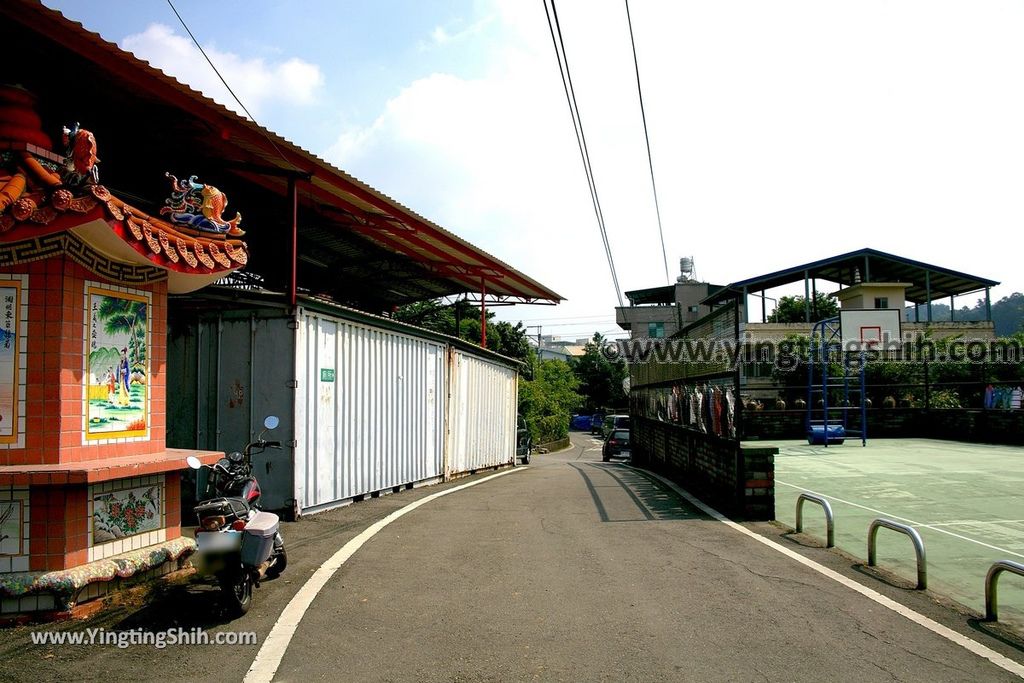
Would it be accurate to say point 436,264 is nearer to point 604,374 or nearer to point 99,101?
point 99,101

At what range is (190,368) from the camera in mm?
9703

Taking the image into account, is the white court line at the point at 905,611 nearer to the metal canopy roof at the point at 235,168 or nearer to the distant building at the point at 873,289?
the metal canopy roof at the point at 235,168

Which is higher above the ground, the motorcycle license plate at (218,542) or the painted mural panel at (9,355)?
the painted mural panel at (9,355)

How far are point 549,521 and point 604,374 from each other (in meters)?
63.4

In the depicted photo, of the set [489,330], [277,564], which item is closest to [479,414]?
[277,564]

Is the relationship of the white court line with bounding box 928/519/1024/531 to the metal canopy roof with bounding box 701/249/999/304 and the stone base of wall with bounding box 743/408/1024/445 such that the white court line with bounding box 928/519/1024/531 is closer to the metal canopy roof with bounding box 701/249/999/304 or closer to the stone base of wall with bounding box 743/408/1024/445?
the stone base of wall with bounding box 743/408/1024/445

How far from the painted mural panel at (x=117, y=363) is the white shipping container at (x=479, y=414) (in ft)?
30.6

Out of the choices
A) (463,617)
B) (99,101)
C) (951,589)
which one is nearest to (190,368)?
(99,101)

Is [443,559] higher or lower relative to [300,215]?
lower

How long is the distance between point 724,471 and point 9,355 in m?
8.60

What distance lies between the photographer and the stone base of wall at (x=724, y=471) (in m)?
9.83

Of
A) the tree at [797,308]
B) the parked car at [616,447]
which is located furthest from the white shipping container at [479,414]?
the tree at [797,308]

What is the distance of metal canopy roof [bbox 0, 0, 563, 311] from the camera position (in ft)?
24.9

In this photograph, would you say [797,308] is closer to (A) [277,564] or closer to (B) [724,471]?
(B) [724,471]
